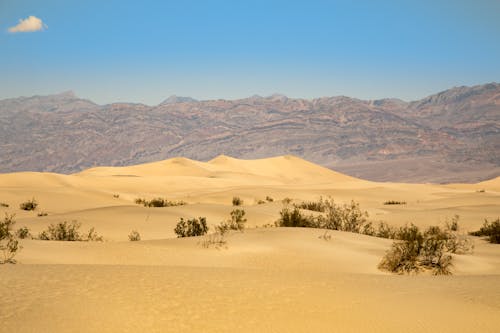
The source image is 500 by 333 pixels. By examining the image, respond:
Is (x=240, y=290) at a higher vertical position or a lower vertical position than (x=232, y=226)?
lower

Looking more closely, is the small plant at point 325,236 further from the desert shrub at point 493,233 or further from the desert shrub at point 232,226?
the desert shrub at point 493,233

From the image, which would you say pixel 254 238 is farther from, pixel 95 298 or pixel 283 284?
pixel 95 298

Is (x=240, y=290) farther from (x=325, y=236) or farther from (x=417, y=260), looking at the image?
(x=325, y=236)

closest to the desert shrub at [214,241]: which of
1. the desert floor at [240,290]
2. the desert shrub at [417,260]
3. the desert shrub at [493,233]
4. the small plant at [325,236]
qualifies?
the desert floor at [240,290]

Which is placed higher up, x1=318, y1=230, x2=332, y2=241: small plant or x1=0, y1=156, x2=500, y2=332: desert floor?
x1=318, y1=230, x2=332, y2=241: small plant

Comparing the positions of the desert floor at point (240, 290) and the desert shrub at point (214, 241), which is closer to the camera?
the desert floor at point (240, 290)

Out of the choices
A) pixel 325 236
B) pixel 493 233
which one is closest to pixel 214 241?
pixel 325 236

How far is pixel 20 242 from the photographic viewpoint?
29.0ft

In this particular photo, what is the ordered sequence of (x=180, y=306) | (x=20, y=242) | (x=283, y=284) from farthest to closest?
(x=20, y=242)
(x=283, y=284)
(x=180, y=306)

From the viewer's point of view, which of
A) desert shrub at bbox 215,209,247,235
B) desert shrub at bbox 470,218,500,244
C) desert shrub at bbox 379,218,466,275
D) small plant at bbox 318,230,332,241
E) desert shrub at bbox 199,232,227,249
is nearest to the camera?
desert shrub at bbox 379,218,466,275

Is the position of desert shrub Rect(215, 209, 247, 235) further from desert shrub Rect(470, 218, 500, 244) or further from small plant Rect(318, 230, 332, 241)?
desert shrub Rect(470, 218, 500, 244)

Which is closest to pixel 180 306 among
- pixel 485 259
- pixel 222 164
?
pixel 485 259

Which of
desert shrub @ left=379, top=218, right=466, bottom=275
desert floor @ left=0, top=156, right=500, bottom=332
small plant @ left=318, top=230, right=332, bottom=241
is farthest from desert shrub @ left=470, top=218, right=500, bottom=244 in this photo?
desert shrub @ left=379, top=218, right=466, bottom=275

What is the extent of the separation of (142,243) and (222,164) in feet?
225
